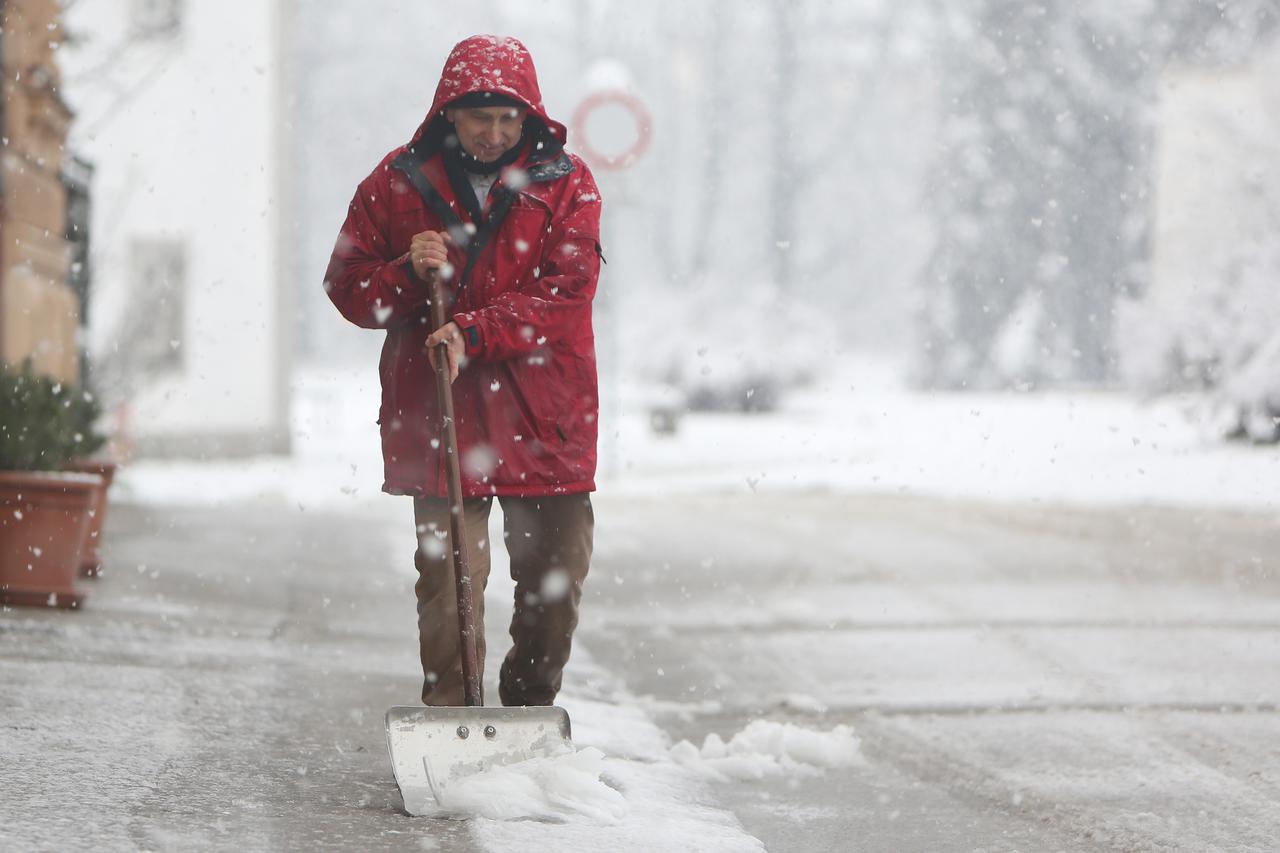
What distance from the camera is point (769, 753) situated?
5473 millimetres

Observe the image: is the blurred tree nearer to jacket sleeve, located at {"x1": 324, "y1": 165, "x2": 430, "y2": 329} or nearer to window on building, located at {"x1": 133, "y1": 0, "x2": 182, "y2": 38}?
window on building, located at {"x1": 133, "y1": 0, "x2": 182, "y2": 38}

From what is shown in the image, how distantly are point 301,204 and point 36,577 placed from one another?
34.7 m

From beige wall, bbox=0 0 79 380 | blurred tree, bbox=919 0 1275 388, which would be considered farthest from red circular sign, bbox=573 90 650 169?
blurred tree, bbox=919 0 1275 388

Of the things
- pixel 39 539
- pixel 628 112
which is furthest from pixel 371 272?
pixel 628 112

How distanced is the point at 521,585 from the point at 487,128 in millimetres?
1168

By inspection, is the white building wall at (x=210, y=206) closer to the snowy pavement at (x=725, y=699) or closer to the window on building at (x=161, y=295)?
the window on building at (x=161, y=295)

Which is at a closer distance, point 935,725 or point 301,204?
point 935,725

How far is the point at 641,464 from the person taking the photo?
1980 centimetres

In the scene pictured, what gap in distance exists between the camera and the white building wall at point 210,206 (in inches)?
724

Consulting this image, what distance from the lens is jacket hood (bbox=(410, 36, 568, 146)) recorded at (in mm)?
4551

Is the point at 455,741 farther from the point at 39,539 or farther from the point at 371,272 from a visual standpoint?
the point at 39,539

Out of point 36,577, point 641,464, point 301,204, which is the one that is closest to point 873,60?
point 301,204

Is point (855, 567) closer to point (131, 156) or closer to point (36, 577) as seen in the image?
point (36, 577)

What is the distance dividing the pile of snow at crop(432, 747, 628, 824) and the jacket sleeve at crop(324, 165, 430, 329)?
45.1 inches
